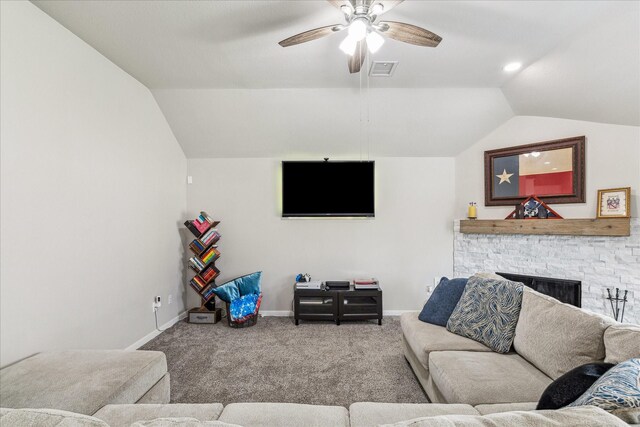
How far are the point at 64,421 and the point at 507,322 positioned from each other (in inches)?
91.2

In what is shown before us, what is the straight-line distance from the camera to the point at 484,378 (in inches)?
65.9

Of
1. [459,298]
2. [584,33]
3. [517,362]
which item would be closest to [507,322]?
[517,362]

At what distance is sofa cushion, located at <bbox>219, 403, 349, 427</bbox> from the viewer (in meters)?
1.22

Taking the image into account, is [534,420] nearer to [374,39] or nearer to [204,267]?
[374,39]

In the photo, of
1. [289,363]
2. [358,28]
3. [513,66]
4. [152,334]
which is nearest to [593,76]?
[513,66]

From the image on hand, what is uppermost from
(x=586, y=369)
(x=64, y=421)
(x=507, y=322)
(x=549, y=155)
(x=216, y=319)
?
(x=549, y=155)

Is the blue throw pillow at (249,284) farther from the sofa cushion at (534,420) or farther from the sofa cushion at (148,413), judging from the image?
the sofa cushion at (534,420)

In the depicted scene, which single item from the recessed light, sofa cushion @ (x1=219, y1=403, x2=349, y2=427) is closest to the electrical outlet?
sofa cushion @ (x1=219, y1=403, x2=349, y2=427)

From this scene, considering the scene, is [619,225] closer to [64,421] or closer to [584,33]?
[584,33]

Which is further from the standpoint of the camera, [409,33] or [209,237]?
[209,237]

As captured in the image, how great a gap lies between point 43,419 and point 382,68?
10.6ft

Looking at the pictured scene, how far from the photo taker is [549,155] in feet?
11.6

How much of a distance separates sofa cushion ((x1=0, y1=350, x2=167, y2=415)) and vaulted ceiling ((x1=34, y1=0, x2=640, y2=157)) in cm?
230

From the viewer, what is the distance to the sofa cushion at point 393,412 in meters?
1.27
